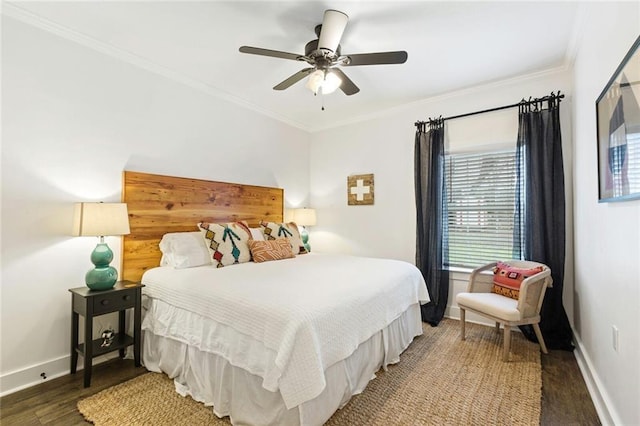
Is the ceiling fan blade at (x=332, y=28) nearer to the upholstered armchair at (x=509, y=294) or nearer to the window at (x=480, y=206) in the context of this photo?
the window at (x=480, y=206)

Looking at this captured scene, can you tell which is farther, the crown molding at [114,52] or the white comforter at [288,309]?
the crown molding at [114,52]

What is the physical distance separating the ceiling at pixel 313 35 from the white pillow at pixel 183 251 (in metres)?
1.65

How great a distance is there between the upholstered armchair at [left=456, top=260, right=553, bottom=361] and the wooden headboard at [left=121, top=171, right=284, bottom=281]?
2.66 meters

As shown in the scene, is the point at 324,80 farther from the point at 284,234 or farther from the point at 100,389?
the point at 100,389

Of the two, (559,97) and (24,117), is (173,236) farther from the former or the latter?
(559,97)

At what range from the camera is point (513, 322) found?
2451 mm

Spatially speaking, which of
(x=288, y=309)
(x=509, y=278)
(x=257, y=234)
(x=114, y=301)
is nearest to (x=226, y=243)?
(x=257, y=234)

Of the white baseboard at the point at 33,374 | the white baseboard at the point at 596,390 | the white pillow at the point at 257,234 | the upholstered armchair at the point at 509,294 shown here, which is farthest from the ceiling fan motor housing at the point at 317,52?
the white baseboard at the point at 33,374

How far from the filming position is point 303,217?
4.37m

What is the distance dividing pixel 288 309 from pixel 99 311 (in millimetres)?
1536

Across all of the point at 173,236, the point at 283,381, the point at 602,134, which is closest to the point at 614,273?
the point at 602,134

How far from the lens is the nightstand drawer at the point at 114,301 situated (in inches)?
85.2

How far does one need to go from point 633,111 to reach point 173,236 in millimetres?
3192

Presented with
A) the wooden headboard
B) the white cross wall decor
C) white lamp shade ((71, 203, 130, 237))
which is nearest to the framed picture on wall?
the white cross wall decor
